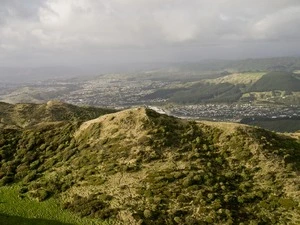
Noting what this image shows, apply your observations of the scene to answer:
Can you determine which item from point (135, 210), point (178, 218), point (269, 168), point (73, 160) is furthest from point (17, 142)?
point (269, 168)

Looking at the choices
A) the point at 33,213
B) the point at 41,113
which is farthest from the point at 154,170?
the point at 41,113

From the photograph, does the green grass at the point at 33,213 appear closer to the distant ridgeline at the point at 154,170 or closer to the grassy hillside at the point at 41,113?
the distant ridgeline at the point at 154,170

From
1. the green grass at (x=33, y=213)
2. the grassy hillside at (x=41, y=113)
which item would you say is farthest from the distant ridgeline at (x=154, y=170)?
the grassy hillside at (x=41, y=113)

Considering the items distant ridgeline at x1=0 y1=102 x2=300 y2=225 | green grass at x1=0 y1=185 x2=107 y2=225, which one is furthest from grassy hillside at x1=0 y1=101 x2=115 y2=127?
green grass at x1=0 y1=185 x2=107 y2=225

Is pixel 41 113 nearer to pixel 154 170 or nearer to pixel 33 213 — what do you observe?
pixel 154 170

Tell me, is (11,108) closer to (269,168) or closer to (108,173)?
(108,173)
